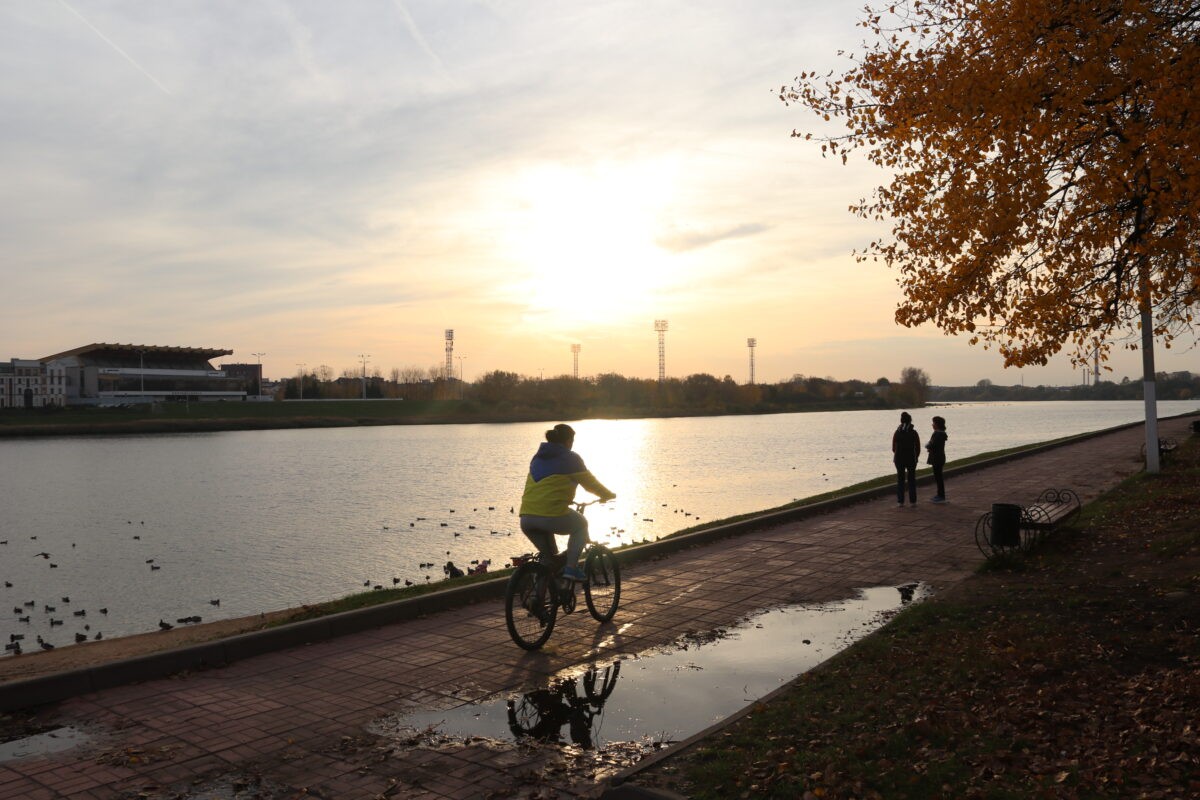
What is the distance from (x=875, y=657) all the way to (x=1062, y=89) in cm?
531

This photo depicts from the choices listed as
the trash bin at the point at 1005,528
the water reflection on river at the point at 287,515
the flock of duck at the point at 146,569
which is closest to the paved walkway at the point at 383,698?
the trash bin at the point at 1005,528

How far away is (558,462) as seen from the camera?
7.82m

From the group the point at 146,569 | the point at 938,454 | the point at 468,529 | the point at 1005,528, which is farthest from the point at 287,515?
the point at 1005,528

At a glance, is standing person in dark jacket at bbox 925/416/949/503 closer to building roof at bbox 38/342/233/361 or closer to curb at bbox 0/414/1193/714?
curb at bbox 0/414/1193/714

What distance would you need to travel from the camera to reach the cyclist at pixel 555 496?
781 cm

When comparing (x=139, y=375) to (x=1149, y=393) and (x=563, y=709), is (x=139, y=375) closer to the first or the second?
(x=1149, y=393)

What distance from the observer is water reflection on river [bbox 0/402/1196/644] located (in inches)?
646

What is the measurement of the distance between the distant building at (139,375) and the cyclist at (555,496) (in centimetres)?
14913

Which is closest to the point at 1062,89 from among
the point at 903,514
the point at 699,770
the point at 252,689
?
the point at 699,770

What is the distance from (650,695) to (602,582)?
2.18 meters

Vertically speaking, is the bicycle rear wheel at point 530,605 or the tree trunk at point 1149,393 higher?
the tree trunk at point 1149,393

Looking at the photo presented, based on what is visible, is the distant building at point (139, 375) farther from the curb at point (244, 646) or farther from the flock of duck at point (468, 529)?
the curb at point (244, 646)

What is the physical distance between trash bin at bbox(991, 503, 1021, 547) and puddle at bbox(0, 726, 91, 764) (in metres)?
9.60

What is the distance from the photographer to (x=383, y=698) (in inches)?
257
